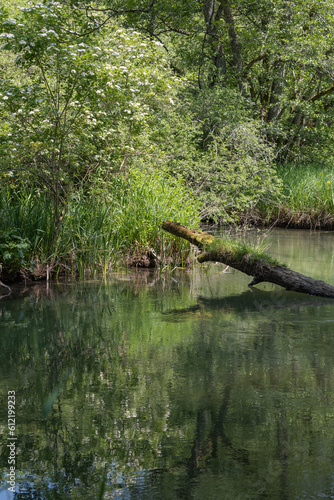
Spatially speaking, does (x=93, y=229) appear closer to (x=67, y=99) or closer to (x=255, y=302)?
(x=67, y=99)

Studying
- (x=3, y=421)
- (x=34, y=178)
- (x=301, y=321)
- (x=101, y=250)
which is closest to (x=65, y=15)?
(x=34, y=178)

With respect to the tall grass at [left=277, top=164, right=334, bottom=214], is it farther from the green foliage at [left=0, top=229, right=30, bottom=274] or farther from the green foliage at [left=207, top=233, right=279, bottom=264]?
the green foliage at [left=0, top=229, right=30, bottom=274]

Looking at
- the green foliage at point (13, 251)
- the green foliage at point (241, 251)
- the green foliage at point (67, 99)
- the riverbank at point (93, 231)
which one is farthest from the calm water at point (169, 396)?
the green foliage at point (67, 99)

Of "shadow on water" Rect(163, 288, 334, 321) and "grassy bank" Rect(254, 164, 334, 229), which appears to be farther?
"grassy bank" Rect(254, 164, 334, 229)

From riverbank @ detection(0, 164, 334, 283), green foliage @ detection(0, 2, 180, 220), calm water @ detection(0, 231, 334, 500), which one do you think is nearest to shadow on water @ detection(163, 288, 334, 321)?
calm water @ detection(0, 231, 334, 500)

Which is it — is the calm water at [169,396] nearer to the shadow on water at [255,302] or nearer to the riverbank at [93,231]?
the shadow on water at [255,302]

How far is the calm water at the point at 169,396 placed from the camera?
2.65 meters

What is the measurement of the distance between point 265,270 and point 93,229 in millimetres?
2600

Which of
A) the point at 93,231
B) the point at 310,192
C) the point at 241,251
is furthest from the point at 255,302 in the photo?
the point at 310,192

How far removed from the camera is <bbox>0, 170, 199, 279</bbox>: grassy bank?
292 inches

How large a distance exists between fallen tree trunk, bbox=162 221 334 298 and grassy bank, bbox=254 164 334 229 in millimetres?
6197

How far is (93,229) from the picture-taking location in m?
7.88

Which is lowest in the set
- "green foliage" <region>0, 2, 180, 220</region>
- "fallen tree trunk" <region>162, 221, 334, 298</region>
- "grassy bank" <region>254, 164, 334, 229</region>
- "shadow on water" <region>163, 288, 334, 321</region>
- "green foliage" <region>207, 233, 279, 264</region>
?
"grassy bank" <region>254, 164, 334, 229</region>

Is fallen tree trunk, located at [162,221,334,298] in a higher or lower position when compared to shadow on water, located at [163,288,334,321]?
higher
